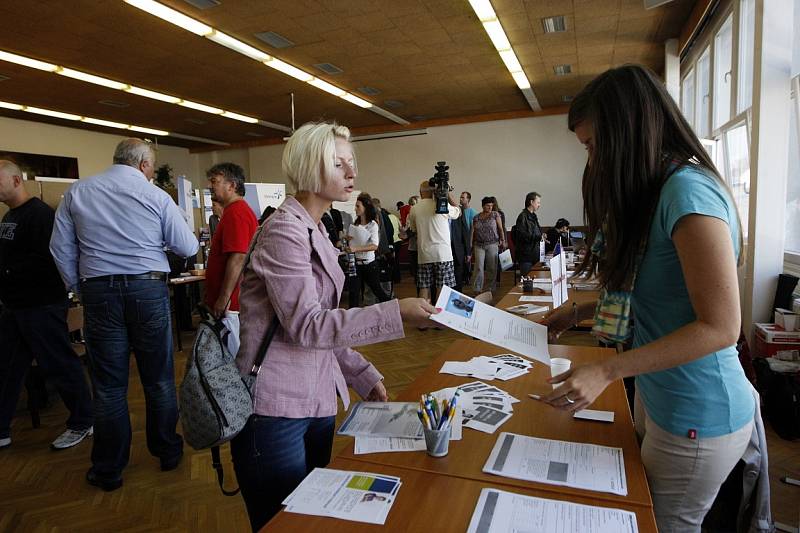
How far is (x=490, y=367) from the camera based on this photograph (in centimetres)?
187

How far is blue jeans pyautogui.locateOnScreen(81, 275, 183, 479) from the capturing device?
2.49 metres

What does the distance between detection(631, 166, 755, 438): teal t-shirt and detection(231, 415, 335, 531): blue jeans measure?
82cm

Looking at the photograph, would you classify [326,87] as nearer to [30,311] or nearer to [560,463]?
[30,311]

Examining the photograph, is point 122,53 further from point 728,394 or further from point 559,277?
point 728,394

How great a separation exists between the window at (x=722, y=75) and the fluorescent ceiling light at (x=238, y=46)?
222 inches

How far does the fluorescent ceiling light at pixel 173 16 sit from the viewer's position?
5172 mm

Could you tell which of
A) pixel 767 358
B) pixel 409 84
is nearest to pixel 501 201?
pixel 409 84

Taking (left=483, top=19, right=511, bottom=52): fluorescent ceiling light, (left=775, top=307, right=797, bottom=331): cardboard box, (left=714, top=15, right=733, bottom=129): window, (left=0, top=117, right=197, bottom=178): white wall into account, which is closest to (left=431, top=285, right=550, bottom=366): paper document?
(left=775, top=307, right=797, bottom=331): cardboard box

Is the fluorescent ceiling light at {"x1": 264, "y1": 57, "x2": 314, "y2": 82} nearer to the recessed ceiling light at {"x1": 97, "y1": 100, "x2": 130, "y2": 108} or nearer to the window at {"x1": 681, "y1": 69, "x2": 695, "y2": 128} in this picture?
the recessed ceiling light at {"x1": 97, "y1": 100, "x2": 130, "y2": 108}

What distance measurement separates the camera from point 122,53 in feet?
22.1

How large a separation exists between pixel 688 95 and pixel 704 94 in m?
1.32

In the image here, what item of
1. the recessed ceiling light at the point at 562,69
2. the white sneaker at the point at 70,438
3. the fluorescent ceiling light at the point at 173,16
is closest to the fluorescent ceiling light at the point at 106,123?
the fluorescent ceiling light at the point at 173,16

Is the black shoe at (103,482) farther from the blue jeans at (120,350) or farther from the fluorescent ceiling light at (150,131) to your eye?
the fluorescent ceiling light at (150,131)

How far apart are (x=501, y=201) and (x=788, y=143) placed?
8.51 metres
